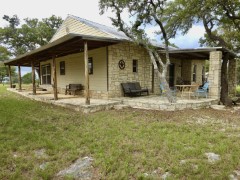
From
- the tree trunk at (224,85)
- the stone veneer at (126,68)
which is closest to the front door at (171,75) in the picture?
the stone veneer at (126,68)

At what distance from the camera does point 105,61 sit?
894 centimetres

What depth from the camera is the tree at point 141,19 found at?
757 centimetres

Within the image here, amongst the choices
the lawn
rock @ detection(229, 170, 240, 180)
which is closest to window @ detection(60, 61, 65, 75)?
the lawn

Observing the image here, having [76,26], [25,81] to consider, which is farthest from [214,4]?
[25,81]

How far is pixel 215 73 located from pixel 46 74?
40.6 feet

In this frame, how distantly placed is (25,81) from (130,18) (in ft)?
78.3

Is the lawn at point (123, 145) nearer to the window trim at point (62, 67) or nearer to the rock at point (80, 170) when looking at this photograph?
the rock at point (80, 170)

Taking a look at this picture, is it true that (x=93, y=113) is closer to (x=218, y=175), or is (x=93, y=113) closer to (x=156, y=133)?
(x=156, y=133)

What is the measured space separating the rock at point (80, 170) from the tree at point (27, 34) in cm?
2552

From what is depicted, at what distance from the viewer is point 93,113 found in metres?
6.83

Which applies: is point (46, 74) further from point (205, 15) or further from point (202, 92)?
point (205, 15)

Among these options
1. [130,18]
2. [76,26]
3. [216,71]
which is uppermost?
[76,26]

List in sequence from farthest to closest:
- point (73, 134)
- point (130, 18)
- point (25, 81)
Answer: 1. point (25, 81)
2. point (130, 18)
3. point (73, 134)

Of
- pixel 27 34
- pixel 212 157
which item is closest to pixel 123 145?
pixel 212 157
